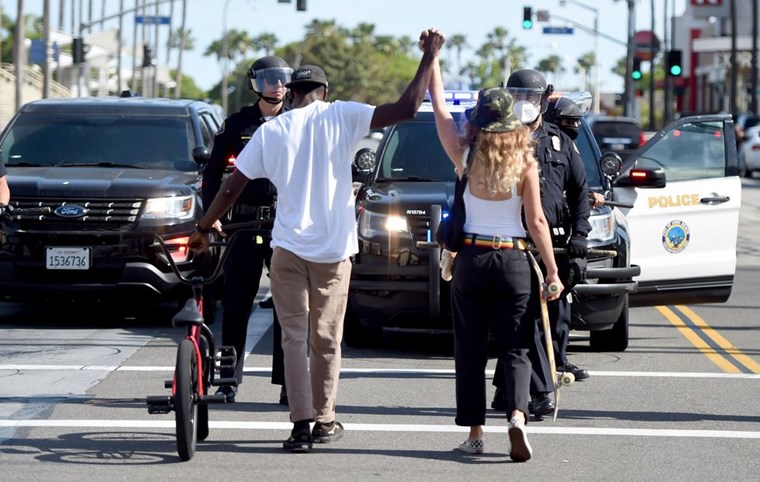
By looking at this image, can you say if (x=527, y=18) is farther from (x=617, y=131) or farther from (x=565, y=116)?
(x=565, y=116)

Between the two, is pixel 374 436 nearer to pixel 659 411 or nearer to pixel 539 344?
pixel 539 344

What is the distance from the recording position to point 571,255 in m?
8.87

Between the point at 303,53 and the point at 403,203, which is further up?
the point at 303,53

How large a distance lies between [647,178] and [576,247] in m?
2.77

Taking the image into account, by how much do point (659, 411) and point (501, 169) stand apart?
2.30 metres

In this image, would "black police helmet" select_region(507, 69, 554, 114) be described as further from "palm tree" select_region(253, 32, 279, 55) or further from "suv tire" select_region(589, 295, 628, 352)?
"palm tree" select_region(253, 32, 279, 55)

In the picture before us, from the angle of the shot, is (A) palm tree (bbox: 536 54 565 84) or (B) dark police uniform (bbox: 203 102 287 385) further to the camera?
(A) palm tree (bbox: 536 54 565 84)

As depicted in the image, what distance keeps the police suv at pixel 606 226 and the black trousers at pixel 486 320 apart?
3.05 m

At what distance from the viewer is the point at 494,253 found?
7.63m

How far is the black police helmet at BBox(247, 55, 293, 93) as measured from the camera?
29.8 ft

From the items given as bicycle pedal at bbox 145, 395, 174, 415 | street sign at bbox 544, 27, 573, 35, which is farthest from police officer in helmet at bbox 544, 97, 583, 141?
street sign at bbox 544, 27, 573, 35

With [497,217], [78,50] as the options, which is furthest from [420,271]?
[78,50]

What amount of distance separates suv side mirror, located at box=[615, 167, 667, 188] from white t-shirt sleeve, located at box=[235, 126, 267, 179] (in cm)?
447

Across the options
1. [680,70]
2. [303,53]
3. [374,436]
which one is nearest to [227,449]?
[374,436]
